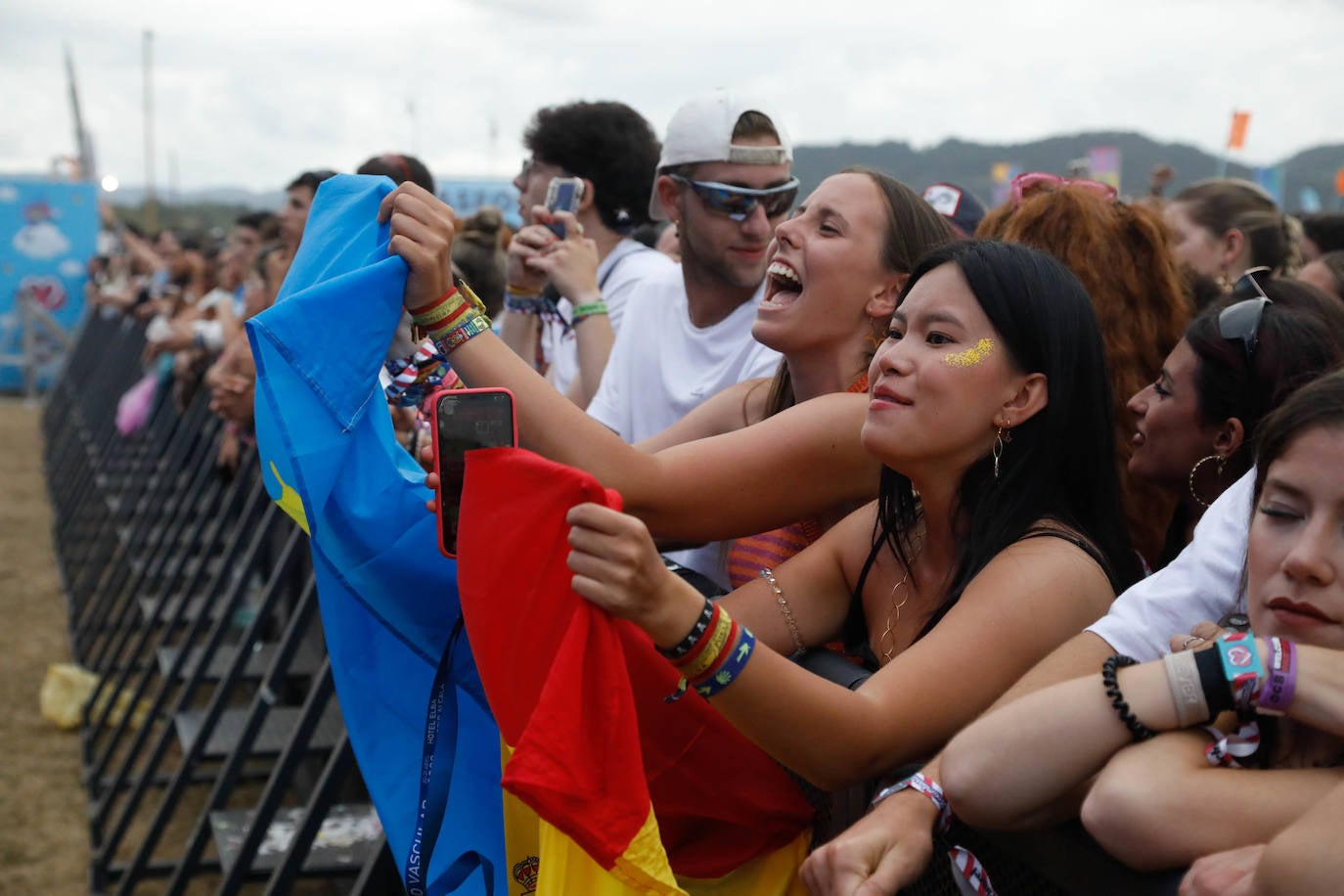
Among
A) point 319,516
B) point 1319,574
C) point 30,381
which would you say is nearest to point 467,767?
point 319,516

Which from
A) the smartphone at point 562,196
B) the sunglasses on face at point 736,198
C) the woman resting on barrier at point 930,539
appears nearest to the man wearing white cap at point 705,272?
the sunglasses on face at point 736,198

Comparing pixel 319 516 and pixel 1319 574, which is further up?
pixel 1319 574

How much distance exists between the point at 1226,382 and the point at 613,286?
7.96ft

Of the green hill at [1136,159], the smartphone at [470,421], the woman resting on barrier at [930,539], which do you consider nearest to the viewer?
the woman resting on barrier at [930,539]

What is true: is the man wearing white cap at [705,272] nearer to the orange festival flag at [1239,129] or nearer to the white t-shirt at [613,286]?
the white t-shirt at [613,286]

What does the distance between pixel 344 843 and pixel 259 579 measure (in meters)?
3.70

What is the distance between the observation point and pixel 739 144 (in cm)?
345

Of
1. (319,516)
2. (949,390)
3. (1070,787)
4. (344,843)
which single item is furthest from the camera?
(344,843)

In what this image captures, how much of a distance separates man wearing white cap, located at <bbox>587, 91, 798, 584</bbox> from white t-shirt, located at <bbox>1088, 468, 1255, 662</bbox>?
1697 millimetres

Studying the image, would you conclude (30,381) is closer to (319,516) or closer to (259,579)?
(259,579)

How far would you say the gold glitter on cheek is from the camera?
197cm

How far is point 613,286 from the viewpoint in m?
4.29

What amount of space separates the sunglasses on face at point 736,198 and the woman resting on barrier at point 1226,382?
4.33 feet

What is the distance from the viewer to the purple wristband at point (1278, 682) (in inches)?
50.0
